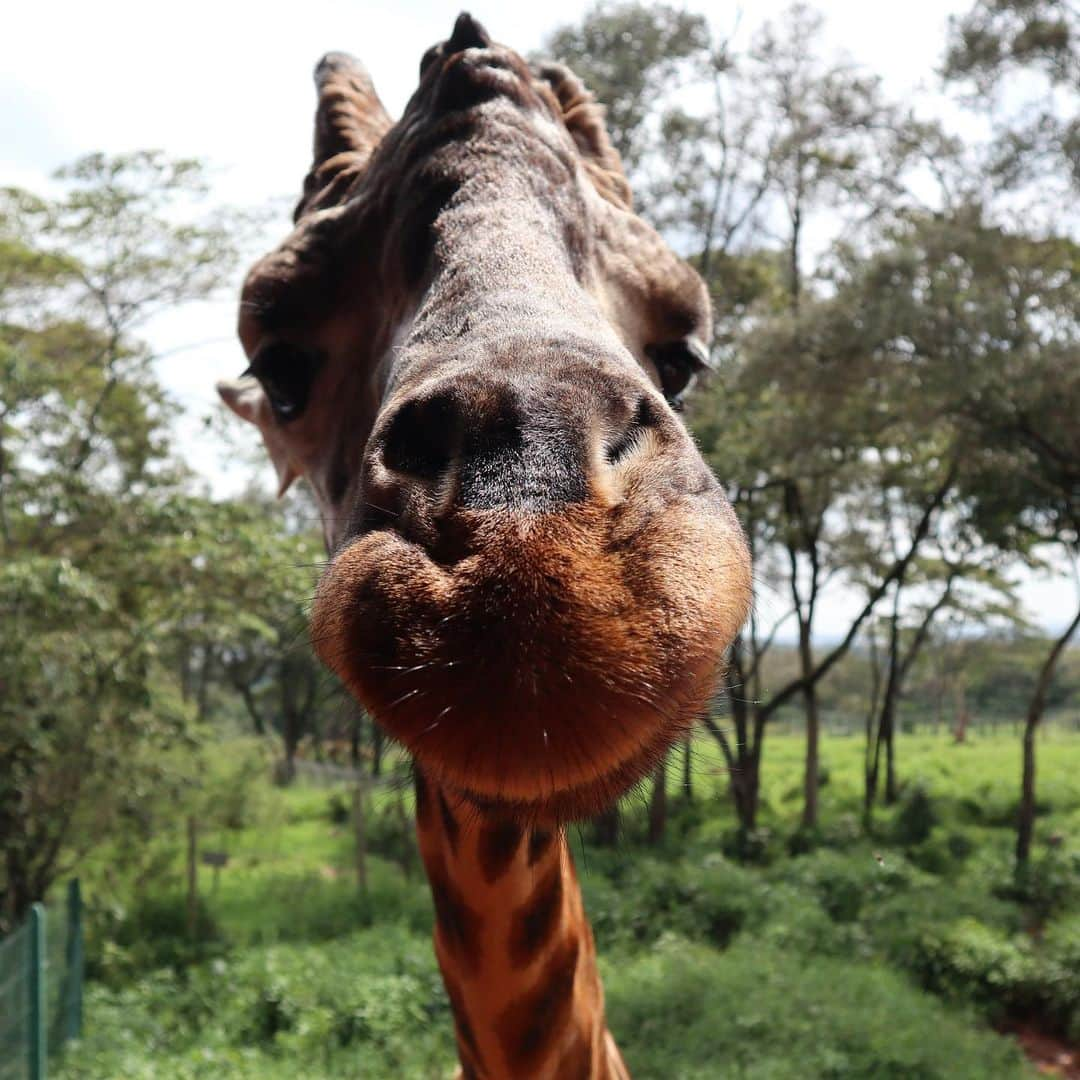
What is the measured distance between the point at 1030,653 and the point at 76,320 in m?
27.3

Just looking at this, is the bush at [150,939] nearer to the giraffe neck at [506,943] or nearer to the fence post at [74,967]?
the fence post at [74,967]

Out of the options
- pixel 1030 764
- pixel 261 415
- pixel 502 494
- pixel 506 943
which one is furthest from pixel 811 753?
pixel 502 494

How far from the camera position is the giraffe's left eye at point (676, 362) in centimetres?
232

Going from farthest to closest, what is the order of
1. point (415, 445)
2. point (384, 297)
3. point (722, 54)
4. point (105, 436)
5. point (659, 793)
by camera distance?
point (659, 793) < point (722, 54) < point (105, 436) < point (384, 297) < point (415, 445)

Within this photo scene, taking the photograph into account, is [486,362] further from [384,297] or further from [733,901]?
[733,901]

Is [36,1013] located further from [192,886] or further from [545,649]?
[545,649]

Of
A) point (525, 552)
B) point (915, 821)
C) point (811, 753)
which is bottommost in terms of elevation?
point (915, 821)

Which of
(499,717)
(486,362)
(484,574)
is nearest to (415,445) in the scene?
(486,362)

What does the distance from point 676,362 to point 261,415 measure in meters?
1.07

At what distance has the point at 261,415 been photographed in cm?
266

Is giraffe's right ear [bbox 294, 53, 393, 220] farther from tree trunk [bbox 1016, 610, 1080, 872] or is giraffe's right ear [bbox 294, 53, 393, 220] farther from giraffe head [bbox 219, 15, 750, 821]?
tree trunk [bbox 1016, 610, 1080, 872]

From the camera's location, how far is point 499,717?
1121 millimetres

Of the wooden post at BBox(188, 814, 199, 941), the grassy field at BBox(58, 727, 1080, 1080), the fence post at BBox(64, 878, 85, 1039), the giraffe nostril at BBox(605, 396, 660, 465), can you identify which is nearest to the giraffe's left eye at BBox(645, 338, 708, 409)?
the giraffe nostril at BBox(605, 396, 660, 465)

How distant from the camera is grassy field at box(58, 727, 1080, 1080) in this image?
1019 centimetres
